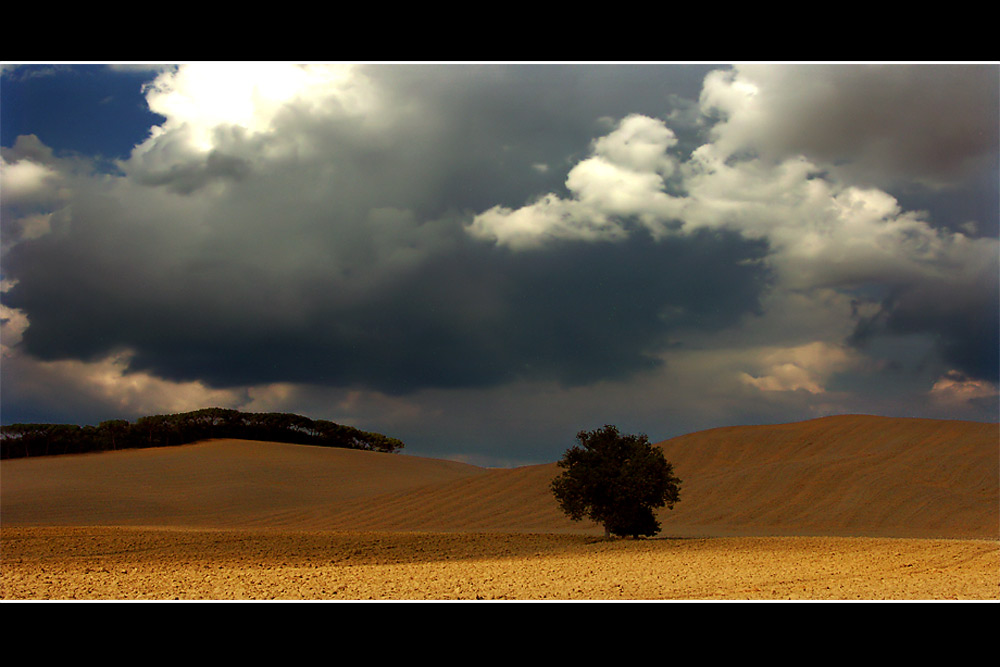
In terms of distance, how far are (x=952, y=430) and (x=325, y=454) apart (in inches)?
1982

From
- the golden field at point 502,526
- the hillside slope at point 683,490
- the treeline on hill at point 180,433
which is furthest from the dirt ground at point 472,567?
the treeline on hill at point 180,433

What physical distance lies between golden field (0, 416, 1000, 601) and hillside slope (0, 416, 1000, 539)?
0.17 metres

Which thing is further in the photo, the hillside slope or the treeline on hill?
the treeline on hill

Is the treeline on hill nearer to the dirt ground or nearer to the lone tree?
the dirt ground

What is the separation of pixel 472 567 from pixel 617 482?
866 cm

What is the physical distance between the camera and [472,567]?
1492 centimetres

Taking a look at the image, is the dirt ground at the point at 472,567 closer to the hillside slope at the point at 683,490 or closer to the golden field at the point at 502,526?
the golden field at the point at 502,526

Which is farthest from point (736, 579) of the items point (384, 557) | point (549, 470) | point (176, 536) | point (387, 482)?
point (387, 482)

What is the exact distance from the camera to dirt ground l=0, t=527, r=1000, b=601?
1081 cm

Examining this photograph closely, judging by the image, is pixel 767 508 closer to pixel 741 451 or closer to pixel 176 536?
pixel 741 451

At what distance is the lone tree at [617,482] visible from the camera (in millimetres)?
22234

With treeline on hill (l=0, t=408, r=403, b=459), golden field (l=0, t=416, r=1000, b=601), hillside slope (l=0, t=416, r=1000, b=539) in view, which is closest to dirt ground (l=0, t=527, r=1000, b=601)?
golden field (l=0, t=416, r=1000, b=601)

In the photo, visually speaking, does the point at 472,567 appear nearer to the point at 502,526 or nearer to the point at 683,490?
the point at 502,526

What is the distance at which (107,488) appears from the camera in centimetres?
4572
